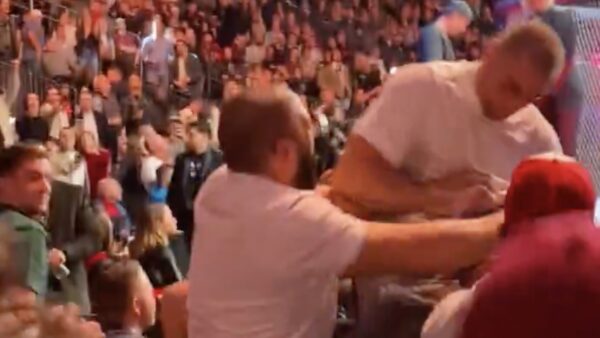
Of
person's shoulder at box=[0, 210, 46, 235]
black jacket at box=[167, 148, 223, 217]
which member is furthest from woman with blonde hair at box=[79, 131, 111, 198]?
person's shoulder at box=[0, 210, 46, 235]

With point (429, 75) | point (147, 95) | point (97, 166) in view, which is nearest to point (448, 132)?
point (429, 75)

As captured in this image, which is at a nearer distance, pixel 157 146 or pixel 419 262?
pixel 419 262

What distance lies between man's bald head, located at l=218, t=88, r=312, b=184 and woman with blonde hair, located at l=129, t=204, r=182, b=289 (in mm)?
3860

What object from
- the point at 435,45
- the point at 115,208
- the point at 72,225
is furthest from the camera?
the point at 115,208

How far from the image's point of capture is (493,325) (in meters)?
1.88

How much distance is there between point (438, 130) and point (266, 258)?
52 centimetres

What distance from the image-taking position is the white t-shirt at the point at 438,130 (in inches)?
101

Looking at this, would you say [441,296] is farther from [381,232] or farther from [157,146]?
[157,146]

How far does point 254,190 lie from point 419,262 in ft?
1.06

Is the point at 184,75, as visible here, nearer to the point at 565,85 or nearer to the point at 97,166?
the point at 97,166

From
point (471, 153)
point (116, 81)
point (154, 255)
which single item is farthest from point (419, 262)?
point (116, 81)

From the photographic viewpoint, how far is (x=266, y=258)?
2248 mm

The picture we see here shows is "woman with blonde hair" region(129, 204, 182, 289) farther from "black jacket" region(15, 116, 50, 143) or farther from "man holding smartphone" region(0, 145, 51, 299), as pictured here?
"man holding smartphone" region(0, 145, 51, 299)

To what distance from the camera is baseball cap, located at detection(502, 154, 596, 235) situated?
1863mm
